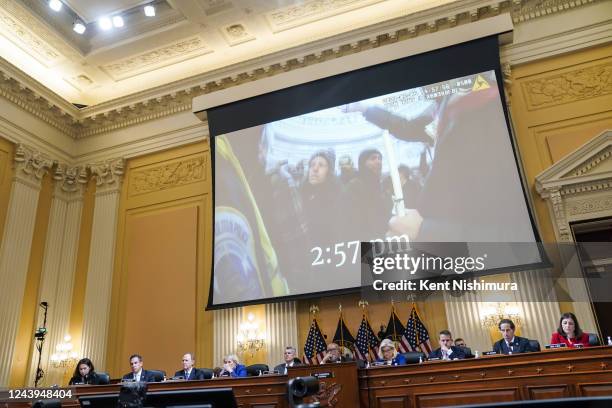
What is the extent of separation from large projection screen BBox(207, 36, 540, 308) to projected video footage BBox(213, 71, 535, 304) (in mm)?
18

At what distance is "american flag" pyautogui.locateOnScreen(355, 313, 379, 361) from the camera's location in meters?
7.70

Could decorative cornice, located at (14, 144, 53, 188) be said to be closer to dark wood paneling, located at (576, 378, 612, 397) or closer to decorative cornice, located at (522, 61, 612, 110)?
decorative cornice, located at (522, 61, 612, 110)

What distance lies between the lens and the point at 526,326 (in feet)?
23.1

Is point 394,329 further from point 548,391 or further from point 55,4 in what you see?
point 55,4

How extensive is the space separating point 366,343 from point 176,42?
7.05 metres

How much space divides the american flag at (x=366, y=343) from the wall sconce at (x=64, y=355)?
18.1 feet

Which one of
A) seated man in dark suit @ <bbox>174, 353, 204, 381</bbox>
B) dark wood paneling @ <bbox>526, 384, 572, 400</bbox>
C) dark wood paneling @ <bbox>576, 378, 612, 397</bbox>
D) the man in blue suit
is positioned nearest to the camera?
dark wood paneling @ <bbox>576, 378, 612, 397</bbox>

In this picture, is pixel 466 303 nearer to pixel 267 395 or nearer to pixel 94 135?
pixel 267 395

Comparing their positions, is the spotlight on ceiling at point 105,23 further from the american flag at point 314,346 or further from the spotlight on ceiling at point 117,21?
the american flag at point 314,346

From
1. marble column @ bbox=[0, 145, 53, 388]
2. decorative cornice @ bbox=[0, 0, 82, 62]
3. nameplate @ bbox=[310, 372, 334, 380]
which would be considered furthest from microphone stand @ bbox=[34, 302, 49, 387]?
nameplate @ bbox=[310, 372, 334, 380]

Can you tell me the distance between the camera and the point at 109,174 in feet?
35.2

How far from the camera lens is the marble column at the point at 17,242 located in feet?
28.8

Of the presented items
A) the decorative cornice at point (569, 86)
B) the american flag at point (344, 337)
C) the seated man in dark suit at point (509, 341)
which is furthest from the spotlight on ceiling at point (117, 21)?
the seated man in dark suit at point (509, 341)

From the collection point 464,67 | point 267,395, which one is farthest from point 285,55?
point 267,395
